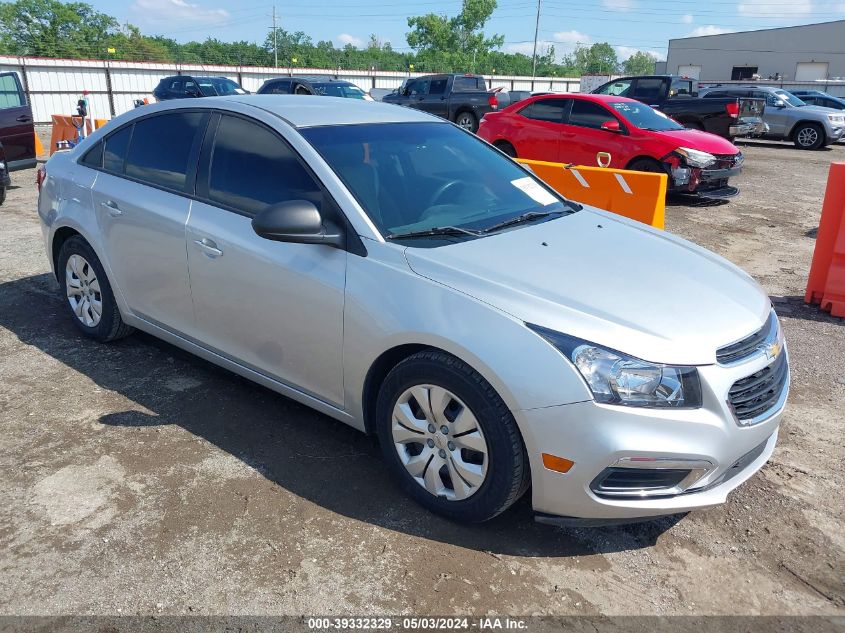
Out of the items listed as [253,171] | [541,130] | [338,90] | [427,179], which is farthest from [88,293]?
[338,90]

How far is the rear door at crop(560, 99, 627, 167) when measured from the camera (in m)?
11.0

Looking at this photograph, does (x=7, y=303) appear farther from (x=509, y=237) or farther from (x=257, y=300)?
(x=509, y=237)

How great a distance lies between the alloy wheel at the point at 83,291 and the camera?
15.8 feet

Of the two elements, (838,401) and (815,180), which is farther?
(815,180)

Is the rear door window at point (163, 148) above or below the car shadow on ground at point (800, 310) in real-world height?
above

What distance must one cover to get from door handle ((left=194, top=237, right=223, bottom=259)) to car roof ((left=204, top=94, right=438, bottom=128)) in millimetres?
775

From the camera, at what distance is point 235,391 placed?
14.3 feet

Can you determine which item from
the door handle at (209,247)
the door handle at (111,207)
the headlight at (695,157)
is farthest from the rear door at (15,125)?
the headlight at (695,157)

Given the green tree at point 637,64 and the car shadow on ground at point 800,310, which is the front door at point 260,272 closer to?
the car shadow on ground at point 800,310

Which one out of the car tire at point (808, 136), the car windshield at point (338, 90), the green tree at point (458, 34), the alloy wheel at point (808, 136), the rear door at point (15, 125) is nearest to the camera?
the rear door at point (15, 125)

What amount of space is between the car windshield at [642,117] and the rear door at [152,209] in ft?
27.6

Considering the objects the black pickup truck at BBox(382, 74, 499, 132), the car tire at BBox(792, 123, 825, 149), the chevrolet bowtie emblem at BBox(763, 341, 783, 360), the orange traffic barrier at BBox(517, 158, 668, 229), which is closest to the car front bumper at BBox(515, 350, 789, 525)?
the chevrolet bowtie emblem at BBox(763, 341, 783, 360)

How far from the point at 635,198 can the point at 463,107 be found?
14590 millimetres

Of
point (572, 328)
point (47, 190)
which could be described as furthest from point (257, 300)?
point (47, 190)
